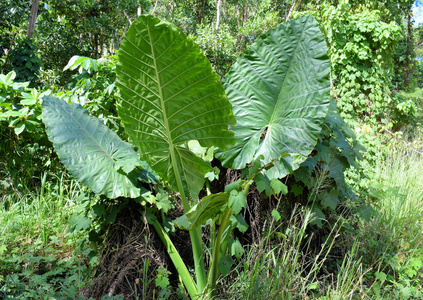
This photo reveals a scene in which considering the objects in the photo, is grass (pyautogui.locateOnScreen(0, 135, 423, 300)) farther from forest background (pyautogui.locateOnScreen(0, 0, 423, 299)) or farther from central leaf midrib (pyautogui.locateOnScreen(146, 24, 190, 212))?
central leaf midrib (pyautogui.locateOnScreen(146, 24, 190, 212))

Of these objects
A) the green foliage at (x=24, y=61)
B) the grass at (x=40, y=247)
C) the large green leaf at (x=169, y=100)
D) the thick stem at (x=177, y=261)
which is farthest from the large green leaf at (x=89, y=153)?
the green foliage at (x=24, y=61)

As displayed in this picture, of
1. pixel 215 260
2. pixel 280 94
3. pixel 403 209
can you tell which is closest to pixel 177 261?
pixel 215 260

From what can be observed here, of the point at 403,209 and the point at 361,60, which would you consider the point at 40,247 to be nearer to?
the point at 403,209

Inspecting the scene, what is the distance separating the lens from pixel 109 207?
2035mm

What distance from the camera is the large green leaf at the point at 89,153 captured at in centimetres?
173

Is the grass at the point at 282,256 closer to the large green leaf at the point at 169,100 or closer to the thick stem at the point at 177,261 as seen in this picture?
the thick stem at the point at 177,261

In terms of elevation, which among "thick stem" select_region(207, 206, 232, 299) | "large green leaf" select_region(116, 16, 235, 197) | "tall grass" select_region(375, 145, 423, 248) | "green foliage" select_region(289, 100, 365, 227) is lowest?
"tall grass" select_region(375, 145, 423, 248)

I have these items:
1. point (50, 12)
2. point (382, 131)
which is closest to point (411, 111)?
point (382, 131)

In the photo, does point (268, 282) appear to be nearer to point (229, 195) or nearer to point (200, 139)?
point (229, 195)

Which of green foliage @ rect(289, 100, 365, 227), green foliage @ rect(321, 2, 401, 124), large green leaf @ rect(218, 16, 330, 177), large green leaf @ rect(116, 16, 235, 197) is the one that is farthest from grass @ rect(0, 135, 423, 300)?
green foliage @ rect(321, 2, 401, 124)

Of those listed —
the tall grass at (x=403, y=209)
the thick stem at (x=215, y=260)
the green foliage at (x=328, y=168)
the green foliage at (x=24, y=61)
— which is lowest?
the tall grass at (x=403, y=209)

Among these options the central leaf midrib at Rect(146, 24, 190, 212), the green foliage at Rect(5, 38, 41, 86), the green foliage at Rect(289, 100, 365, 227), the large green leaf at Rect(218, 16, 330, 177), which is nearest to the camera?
the central leaf midrib at Rect(146, 24, 190, 212)

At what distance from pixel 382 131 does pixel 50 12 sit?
8161 millimetres

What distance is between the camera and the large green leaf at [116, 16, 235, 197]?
1.50 metres
